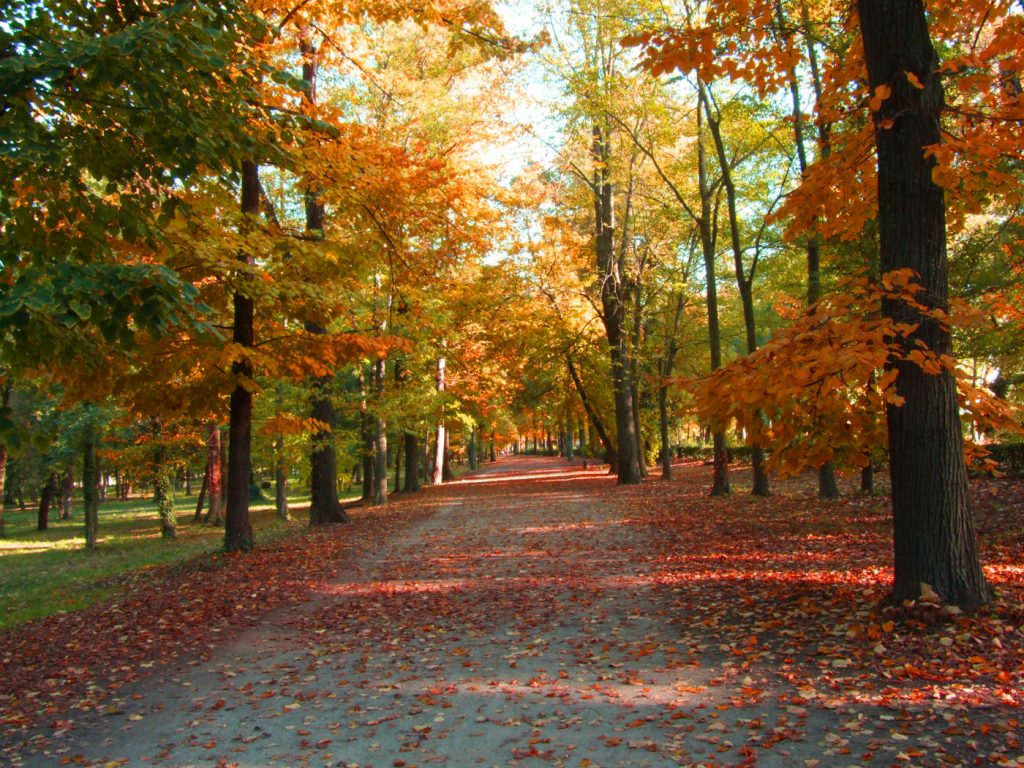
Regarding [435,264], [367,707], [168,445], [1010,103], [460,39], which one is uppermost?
[460,39]

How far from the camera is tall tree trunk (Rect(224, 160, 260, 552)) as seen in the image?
1090 cm

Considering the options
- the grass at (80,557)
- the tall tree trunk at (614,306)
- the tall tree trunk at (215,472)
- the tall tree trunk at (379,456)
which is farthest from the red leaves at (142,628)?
the tall tree trunk at (614,306)

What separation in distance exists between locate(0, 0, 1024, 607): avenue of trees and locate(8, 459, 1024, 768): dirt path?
1.92 meters

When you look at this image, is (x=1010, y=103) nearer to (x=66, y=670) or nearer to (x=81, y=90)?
(x=81, y=90)

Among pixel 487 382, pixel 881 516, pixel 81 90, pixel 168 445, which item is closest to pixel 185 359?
pixel 81 90

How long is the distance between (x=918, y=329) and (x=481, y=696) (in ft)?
14.4

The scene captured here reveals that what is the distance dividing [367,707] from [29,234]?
4162mm

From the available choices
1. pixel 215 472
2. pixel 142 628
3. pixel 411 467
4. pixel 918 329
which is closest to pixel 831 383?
pixel 918 329

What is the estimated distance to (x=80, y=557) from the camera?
20141mm

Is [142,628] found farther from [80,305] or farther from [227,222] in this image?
[227,222]

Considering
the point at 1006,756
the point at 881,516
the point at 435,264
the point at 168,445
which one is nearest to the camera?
the point at 1006,756

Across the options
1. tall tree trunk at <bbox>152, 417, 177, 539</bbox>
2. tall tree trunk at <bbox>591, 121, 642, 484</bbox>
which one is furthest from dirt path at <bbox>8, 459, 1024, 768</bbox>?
tall tree trunk at <bbox>591, 121, 642, 484</bbox>

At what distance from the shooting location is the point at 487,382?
31.3m

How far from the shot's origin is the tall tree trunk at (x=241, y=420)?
1090 centimetres
